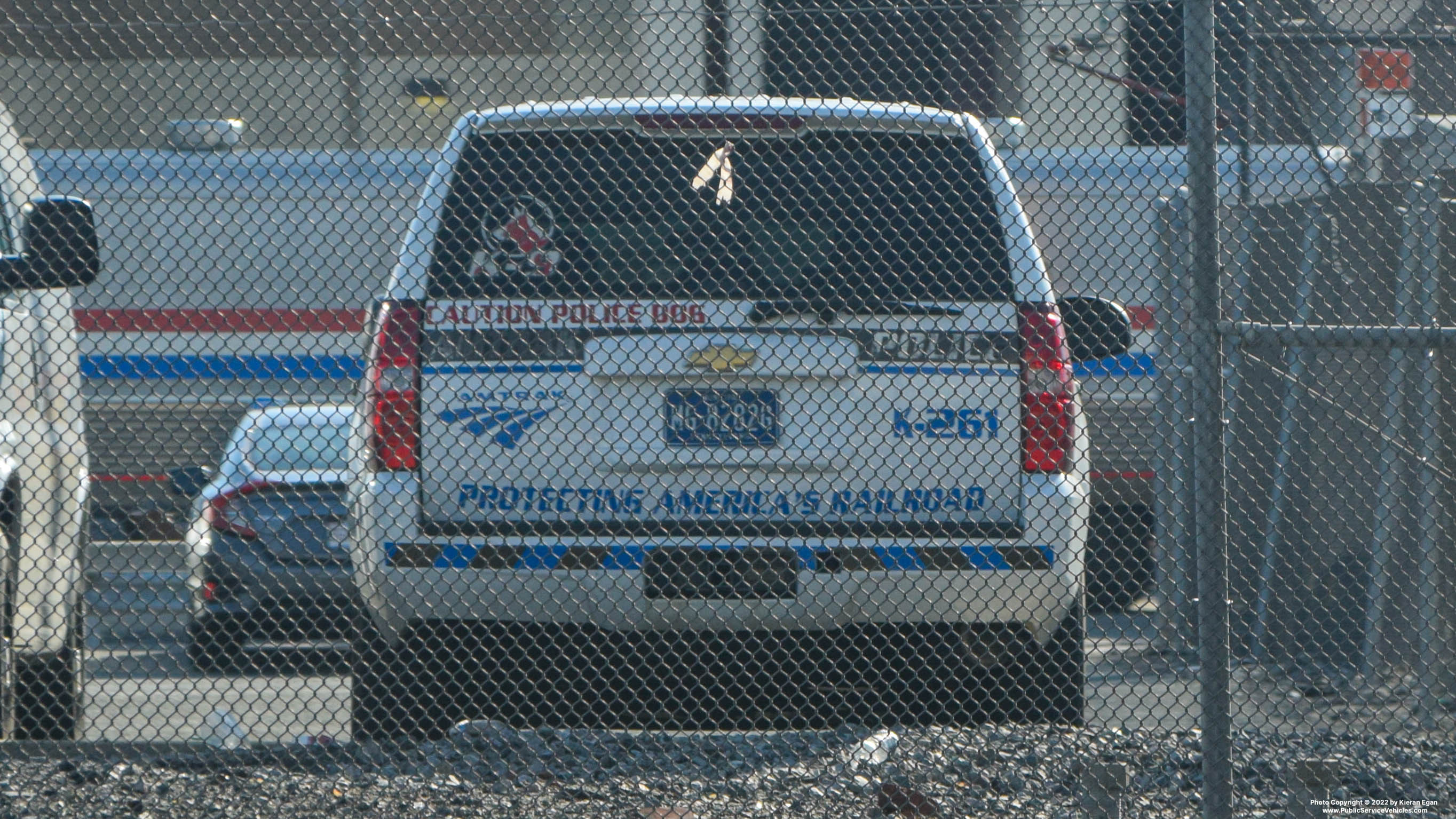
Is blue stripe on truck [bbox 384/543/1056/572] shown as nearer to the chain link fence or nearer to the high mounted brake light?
the chain link fence

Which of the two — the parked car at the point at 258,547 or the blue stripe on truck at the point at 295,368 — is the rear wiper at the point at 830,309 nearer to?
the blue stripe on truck at the point at 295,368

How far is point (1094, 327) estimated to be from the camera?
13.4ft

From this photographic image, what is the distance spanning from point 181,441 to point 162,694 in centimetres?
114

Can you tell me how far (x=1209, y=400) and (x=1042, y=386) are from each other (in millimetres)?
620

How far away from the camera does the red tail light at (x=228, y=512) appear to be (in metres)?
5.81

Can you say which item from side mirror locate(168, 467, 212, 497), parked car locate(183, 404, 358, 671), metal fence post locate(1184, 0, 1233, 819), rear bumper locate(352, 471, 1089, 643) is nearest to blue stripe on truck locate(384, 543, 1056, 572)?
rear bumper locate(352, 471, 1089, 643)

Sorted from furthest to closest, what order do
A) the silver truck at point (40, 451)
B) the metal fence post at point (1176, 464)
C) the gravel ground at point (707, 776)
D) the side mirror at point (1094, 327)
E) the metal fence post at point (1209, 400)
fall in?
the metal fence post at point (1176, 464)
the side mirror at point (1094, 327)
the silver truck at point (40, 451)
the gravel ground at point (707, 776)
the metal fence post at point (1209, 400)

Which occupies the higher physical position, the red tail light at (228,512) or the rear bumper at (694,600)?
the red tail light at (228,512)

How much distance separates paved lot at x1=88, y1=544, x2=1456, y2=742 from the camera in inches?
171

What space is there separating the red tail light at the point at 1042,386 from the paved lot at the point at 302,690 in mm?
685

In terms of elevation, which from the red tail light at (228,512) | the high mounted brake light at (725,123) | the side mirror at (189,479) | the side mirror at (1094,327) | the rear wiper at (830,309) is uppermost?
the high mounted brake light at (725,123)

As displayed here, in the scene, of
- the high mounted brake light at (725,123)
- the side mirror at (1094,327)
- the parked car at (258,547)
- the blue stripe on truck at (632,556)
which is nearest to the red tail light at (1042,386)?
the side mirror at (1094,327)

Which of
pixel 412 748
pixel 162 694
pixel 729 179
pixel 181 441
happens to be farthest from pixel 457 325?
pixel 162 694

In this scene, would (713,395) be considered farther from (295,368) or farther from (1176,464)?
(295,368)
